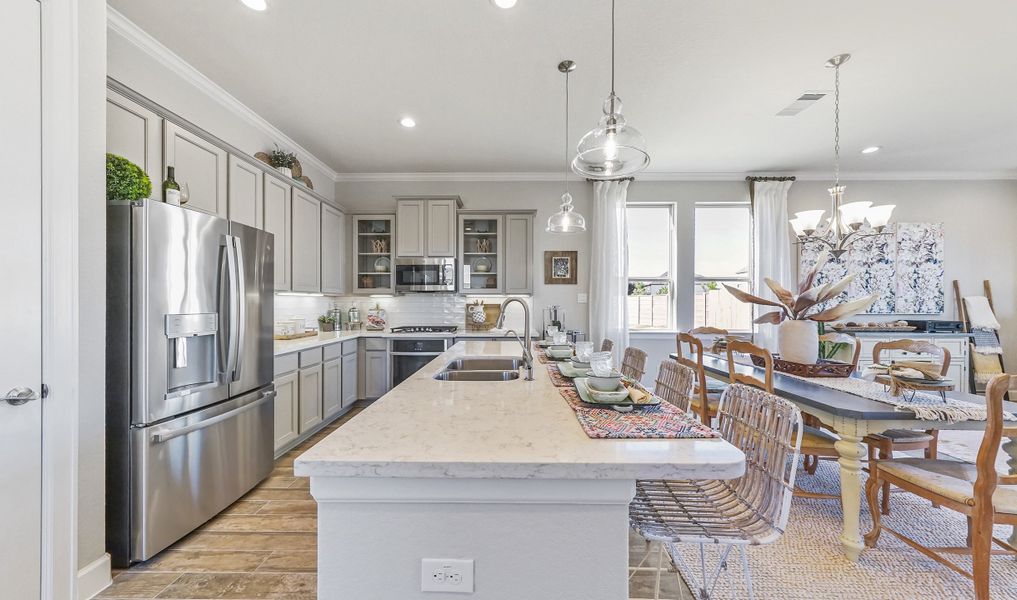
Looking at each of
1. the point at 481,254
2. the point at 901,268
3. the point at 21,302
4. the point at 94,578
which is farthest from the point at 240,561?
the point at 901,268

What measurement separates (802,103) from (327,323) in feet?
16.6

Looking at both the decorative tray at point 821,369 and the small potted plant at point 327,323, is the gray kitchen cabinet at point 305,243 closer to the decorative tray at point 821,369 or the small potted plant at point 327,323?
the small potted plant at point 327,323

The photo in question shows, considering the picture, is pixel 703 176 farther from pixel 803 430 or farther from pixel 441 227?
pixel 803 430

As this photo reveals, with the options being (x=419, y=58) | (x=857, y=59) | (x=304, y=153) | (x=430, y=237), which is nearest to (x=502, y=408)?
(x=419, y=58)

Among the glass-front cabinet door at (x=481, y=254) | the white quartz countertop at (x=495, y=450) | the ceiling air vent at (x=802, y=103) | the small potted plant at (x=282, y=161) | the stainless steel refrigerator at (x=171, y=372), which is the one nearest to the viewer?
the white quartz countertop at (x=495, y=450)

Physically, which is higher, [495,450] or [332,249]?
[332,249]

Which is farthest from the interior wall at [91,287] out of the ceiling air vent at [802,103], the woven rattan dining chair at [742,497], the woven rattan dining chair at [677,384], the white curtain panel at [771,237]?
the white curtain panel at [771,237]

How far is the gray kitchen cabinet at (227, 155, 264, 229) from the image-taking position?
2832 millimetres

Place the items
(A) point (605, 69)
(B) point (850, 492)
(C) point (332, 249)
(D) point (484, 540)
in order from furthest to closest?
(C) point (332, 249) → (A) point (605, 69) → (B) point (850, 492) → (D) point (484, 540)

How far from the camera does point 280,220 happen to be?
3418mm

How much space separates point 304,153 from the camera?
4.21m

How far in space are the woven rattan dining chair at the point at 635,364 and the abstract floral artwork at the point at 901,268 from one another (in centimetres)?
379

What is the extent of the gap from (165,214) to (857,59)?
4157 mm

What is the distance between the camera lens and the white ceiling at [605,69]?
7.16 ft
